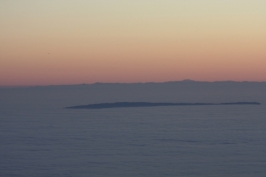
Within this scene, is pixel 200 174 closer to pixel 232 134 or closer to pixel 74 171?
pixel 74 171

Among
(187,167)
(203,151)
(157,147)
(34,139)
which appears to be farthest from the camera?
(34,139)

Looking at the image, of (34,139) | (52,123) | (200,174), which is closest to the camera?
(200,174)

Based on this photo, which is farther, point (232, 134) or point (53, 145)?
point (232, 134)

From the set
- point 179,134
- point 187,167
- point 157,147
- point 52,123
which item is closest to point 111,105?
point 52,123

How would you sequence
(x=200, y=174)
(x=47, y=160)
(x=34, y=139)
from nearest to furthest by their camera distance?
(x=200, y=174) < (x=47, y=160) < (x=34, y=139)

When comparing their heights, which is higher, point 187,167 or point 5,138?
point 5,138

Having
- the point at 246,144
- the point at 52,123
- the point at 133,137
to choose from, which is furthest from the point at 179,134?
the point at 52,123

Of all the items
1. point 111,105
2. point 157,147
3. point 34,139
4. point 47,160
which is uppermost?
point 111,105

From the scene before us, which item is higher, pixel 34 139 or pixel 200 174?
pixel 34 139

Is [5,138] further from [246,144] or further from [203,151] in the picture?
[246,144]
